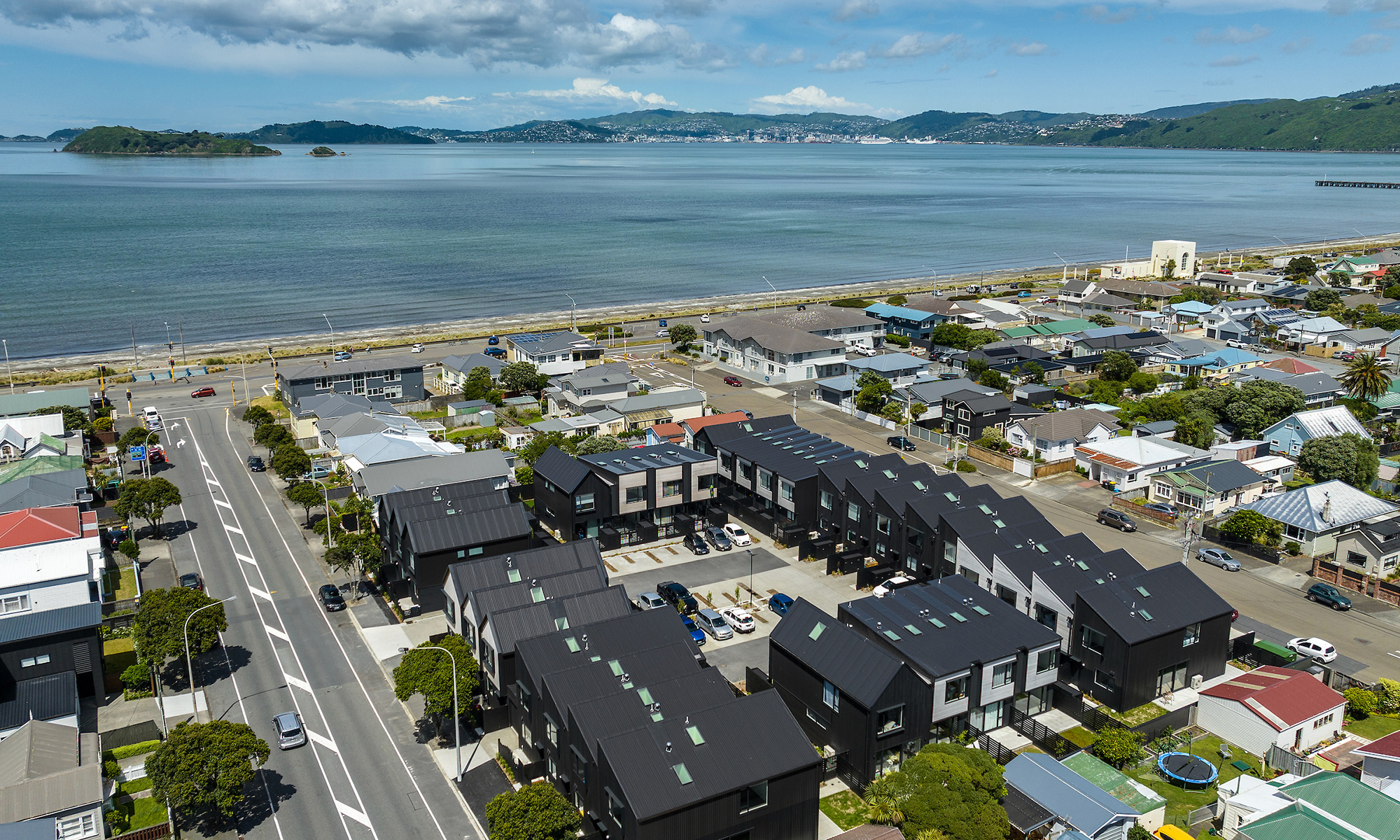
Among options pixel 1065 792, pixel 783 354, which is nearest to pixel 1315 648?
pixel 1065 792

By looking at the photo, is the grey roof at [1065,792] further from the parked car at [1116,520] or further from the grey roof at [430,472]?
the grey roof at [430,472]

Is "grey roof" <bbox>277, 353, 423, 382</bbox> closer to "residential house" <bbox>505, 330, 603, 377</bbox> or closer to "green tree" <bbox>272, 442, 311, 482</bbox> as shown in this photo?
"residential house" <bbox>505, 330, 603, 377</bbox>

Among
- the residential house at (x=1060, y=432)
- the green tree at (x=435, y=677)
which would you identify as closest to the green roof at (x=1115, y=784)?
the green tree at (x=435, y=677)

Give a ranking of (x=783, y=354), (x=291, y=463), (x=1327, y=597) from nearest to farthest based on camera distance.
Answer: (x=1327, y=597) < (x=291, y=463) < (x=783, y=354)

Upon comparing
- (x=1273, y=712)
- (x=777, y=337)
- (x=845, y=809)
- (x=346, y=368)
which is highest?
(x=777, y=337)

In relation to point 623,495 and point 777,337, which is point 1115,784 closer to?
point 623,495

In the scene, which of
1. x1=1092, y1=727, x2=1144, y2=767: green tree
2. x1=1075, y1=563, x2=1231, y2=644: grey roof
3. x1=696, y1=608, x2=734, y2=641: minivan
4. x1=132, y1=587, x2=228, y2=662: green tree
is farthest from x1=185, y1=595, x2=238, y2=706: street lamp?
x1=1075, y1=563, x2=1231, y2=644: grey roof

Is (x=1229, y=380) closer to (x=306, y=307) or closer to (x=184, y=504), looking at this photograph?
(x=184, y=504)

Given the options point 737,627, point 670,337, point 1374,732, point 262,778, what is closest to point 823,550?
point 737,627
